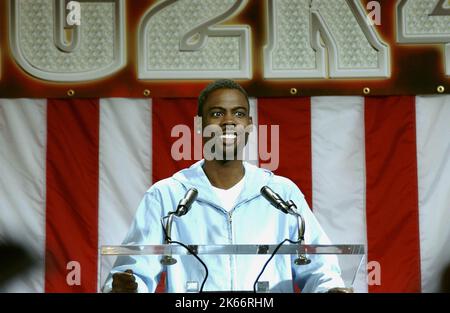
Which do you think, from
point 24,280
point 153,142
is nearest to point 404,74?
point 153,142

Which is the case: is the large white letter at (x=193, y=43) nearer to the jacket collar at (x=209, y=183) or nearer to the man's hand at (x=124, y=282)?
the jacket collar at (x=209, y=183)

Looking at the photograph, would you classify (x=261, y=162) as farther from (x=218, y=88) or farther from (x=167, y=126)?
(x=218, y=88)

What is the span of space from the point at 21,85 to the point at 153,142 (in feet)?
1.72

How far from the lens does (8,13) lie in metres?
3.80

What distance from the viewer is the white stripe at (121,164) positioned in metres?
3.69

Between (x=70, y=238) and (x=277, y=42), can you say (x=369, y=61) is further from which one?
(x=70, y=238)

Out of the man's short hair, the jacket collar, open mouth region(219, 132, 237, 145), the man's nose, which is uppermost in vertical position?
the man's short hair

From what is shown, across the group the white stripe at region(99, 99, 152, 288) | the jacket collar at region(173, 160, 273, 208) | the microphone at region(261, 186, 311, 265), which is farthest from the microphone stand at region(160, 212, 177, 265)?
the white stripe at region(99, 99, 152, 288)

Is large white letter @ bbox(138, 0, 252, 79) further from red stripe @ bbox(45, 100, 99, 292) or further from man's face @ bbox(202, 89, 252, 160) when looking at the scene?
man's face @ bbox(202, 89, 252, 160)

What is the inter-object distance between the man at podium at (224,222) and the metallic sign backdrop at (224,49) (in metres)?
0.54

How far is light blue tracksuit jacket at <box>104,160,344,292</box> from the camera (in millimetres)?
2500

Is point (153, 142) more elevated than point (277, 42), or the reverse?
point (277, 42)
